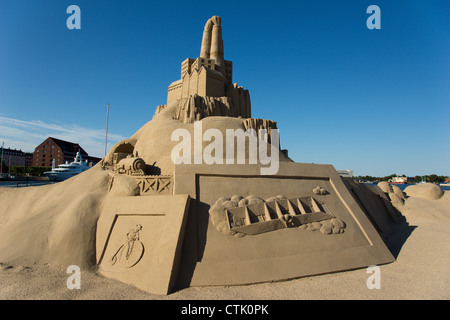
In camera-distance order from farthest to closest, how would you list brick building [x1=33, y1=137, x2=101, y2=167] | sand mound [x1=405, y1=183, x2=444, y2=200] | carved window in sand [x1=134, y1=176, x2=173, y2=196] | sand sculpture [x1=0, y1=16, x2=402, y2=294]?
brick building [x1=33, y1=137, x2=101, y2=167] < sand mound [x1=405, y1=183, x2=444, y2=200] < carved window in sand [x1=134, y1=176, x2=173, y2=196] < sand sculpture [x1=0, y1=16, x2=402, y2=294]

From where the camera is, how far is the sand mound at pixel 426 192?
16.9m

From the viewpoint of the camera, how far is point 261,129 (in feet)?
51.1

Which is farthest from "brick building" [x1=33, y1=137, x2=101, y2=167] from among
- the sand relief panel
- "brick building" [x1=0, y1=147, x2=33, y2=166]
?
the sand relief panel

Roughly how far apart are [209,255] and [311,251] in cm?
324

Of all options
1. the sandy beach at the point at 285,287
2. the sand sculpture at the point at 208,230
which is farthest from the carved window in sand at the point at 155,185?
the sandy beach at the point at 285,287

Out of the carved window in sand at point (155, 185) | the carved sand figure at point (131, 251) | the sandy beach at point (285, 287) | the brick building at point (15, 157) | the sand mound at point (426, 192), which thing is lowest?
the sandy beach at point (285, 287)

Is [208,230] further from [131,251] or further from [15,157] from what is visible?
[15,157]

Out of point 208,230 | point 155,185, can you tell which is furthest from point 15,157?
point 208,230

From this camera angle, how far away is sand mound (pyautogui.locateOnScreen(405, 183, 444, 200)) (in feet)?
55.5

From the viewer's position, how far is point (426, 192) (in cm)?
1719

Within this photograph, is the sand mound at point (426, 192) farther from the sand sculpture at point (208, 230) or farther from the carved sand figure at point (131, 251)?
the carved sand figure at point (131, 251)

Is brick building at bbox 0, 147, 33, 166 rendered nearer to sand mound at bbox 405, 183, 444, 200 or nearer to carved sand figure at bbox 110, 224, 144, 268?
carved sand figure at bbox 110, 224, 144, 268

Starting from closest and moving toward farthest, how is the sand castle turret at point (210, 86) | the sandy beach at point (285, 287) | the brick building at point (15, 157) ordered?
the sandy beach at point (285, 287) < the sand castle turret at point (210, 86) < the brick building at point (15, 157)

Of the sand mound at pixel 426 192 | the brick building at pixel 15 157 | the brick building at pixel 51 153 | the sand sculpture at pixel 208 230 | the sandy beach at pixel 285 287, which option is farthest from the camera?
the brick building at pixel 15 157
